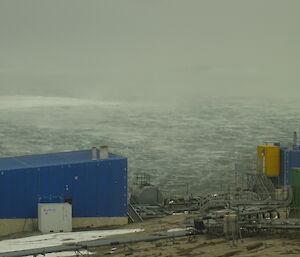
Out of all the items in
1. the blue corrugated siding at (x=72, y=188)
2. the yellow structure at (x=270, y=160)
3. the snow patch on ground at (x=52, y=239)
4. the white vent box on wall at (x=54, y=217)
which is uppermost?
the yellow structure at (x=270, y=160)

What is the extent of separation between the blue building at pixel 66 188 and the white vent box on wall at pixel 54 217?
308 millimetres

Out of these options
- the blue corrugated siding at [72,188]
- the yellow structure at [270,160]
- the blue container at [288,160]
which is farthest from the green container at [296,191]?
the yellow structure at [270,160]

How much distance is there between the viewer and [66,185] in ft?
39.8

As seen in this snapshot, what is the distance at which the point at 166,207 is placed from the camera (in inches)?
558

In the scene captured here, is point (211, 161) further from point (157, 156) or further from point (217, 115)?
point (217, 115)

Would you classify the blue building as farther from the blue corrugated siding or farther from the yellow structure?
the yellow structure

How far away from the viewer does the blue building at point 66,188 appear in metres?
11.8

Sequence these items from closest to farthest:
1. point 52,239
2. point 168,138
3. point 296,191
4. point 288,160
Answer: point 52,239 → point 296,191 → point 288,160 → point 168,138

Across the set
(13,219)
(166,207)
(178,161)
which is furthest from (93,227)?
(178,161)

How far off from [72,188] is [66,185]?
0.48ft

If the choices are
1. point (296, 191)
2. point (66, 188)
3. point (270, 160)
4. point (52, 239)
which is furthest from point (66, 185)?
point (270, 160)

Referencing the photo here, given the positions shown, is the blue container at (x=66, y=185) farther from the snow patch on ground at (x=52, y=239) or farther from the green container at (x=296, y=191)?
the green container at (x=296, y=191)

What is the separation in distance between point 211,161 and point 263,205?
1598 centimetres

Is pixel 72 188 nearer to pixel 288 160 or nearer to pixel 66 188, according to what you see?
pixel 66 188
